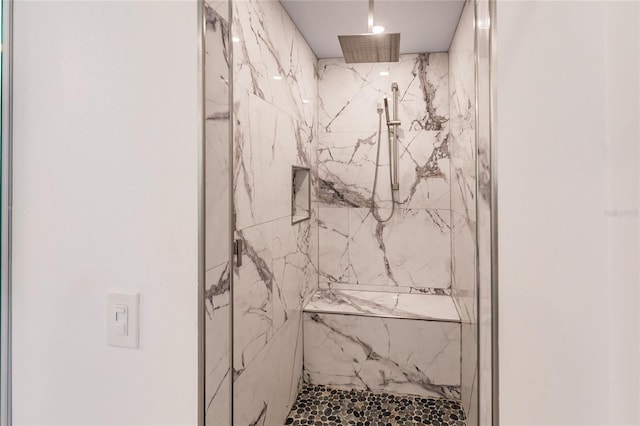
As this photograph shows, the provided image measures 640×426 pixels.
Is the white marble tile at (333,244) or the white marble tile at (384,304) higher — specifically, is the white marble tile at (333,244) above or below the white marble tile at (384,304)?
above

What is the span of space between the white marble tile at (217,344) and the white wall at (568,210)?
2.18ft

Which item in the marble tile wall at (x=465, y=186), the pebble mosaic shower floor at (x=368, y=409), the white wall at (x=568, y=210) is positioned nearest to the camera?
the white wall at (x=568, y=210)

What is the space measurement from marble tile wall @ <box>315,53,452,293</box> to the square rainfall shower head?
3.72 ft

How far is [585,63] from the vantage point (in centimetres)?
71

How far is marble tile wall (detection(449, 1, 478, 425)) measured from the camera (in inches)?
67.7

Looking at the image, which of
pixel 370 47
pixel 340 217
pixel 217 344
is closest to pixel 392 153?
pixel 340 217

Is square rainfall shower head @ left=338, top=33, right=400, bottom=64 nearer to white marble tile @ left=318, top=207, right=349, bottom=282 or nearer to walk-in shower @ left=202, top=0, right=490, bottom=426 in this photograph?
walk-in shower @ left=202, top=0, right=490, bottom=426

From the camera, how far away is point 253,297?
1.64m

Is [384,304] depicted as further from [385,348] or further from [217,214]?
[217,214]

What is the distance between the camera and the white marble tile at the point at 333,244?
2.93 meters

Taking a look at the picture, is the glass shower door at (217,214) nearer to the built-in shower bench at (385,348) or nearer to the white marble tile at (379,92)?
the built-in shower bench at (385,348)

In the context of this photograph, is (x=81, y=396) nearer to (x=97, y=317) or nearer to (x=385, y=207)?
(x=97, y=317)

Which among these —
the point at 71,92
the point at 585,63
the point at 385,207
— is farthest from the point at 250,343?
the point at 385,207

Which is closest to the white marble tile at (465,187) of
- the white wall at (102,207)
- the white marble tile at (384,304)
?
the white marble tile at (384,304)
